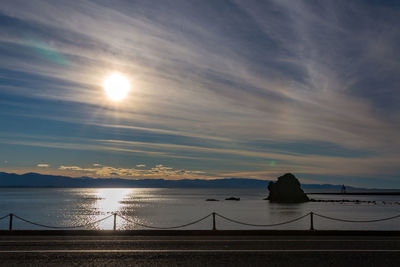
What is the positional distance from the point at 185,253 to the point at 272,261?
2971 mm

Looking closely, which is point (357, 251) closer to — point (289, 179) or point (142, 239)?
point (142, 239)

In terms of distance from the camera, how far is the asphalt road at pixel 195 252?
1067 centimetres

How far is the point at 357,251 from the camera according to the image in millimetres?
12742

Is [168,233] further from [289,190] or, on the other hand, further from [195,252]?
[289,190]

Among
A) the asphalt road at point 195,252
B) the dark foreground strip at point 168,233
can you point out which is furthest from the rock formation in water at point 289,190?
the asphalt road at point 195,252

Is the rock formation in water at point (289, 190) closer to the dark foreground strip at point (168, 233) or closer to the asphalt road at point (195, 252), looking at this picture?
the dark foreground strip at point (168, 233)

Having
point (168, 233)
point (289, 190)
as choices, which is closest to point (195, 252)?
point (168, 233)

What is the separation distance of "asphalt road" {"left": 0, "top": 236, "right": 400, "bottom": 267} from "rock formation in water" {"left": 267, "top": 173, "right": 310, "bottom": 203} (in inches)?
5396

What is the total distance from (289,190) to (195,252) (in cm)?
14312

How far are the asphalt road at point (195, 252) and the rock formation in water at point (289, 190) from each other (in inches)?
5396

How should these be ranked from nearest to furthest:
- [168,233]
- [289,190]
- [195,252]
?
[195,252] < [168,233] < [289,190]

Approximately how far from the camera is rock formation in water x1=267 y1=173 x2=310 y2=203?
148 metres

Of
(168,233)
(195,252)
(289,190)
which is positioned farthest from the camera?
(289,190)

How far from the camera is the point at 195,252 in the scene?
1220 cm
